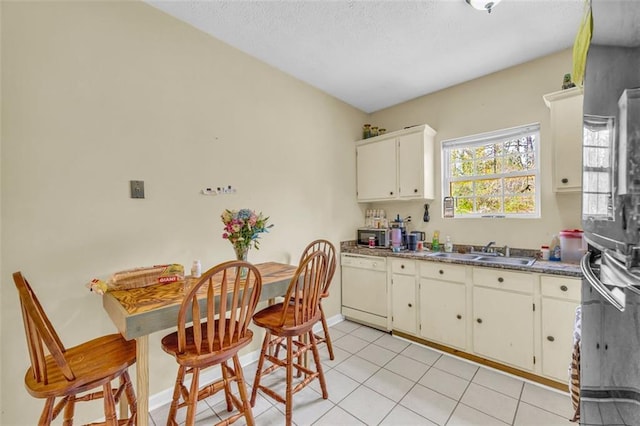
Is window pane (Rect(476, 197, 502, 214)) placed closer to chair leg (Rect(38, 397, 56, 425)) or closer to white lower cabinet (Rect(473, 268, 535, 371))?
white lower cabinet (Rect(473, 268, 535, 371))

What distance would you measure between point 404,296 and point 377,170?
5.21 ft

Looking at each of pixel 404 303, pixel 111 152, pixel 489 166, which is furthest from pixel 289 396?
pixel 489 166

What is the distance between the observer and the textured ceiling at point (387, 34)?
1866mm

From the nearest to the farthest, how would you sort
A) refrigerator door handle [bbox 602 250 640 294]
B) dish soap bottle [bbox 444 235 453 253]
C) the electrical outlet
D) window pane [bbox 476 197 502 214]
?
refrigerator door handle [bbox 602 250 640 294] < the electrical outlet < window pane [bbox 476 197 502 214] < dish soap bottle [bbox 444 235 453 253]

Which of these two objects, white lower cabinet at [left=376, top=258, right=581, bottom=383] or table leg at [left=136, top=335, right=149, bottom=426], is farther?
white lower cabinet at [left=376, top=258, right=581, bottom=383]

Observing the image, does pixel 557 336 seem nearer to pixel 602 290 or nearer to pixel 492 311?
pixel 492 311

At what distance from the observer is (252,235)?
1877 millimetres

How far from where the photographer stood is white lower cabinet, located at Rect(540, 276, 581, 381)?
1872 mm

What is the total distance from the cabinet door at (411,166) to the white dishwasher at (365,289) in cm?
88

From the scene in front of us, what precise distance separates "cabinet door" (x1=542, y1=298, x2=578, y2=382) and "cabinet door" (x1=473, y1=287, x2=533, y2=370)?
88 mm

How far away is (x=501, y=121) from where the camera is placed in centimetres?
270

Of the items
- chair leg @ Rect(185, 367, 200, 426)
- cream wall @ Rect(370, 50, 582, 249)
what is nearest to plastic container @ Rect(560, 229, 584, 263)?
cream wall @ Rect(370, 50, 582, 249)

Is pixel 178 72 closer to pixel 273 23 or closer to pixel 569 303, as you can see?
pixel 273 23

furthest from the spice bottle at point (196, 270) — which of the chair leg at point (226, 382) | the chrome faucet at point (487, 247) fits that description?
the chrome faucet at point (487, 247)
